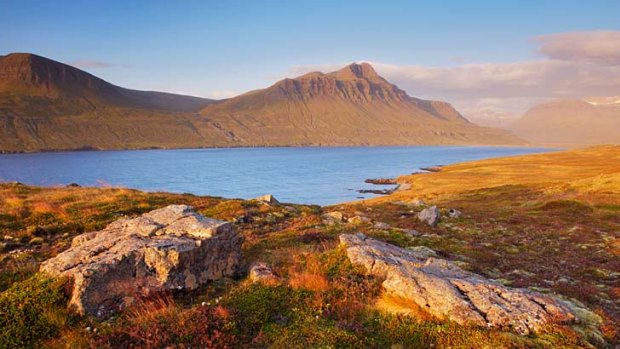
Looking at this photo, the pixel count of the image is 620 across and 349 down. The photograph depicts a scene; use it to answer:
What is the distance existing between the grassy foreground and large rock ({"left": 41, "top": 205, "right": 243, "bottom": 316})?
0.55 m

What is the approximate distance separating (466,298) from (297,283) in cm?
548

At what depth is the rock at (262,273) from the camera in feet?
45.0

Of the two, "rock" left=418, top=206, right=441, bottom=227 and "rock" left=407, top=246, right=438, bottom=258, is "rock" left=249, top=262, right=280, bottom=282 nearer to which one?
"rock" left=407, top=246, right=438, bottom=258

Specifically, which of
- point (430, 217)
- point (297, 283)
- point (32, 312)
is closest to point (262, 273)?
point (297, 283)

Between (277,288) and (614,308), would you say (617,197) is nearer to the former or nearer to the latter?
(614,308)

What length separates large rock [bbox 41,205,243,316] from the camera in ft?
39.2

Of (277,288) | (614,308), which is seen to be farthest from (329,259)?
(614,308)

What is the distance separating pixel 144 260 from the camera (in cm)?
1327

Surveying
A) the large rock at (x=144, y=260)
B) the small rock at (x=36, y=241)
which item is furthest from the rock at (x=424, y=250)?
the small rock at (x=36, y=241)

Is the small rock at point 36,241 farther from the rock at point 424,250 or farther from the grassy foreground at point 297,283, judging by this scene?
the rock at point 424,250

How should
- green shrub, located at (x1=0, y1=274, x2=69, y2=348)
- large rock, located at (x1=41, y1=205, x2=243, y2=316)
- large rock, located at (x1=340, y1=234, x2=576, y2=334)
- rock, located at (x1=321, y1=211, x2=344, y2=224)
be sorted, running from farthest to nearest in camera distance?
rock, located at (x1=321, y1=211, x2=344, y2=224) < large rock, located at (x1=41, y1=205, x2=243, y2=316) < large rock, located at (x1=340, y1=234, x2=576, y2=334) < green shrub, located at (x1=0, y1=274, x2=69, y2=348)

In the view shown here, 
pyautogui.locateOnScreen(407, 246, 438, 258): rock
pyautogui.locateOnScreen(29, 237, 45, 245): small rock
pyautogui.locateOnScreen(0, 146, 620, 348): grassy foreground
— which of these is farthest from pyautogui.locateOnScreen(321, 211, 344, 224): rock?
pyautogui.locateOnScreen(29, 237, 45, 245): small rock

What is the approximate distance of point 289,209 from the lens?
35.1m

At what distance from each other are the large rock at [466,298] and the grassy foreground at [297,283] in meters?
0.45
